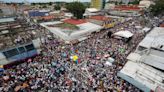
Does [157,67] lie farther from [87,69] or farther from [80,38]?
[80,38]

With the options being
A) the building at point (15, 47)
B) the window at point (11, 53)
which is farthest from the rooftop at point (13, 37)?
the window at point (11, 53)

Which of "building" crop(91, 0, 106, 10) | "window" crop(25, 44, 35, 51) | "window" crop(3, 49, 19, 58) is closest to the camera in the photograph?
"window" crop(3, 49, 19, 58)

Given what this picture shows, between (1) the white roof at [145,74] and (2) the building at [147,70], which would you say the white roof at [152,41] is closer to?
(2) the building at [147,70]

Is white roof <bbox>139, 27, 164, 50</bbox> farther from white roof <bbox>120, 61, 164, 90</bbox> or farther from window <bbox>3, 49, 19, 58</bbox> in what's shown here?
window <bbox>3, 49, 19, 58</bbox>

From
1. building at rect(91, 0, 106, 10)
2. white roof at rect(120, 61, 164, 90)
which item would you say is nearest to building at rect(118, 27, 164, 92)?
white roof at rect(120, 61, 164, 90)

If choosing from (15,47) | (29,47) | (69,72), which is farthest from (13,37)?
(69,72)

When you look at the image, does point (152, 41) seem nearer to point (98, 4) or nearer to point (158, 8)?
point (158, 8)
